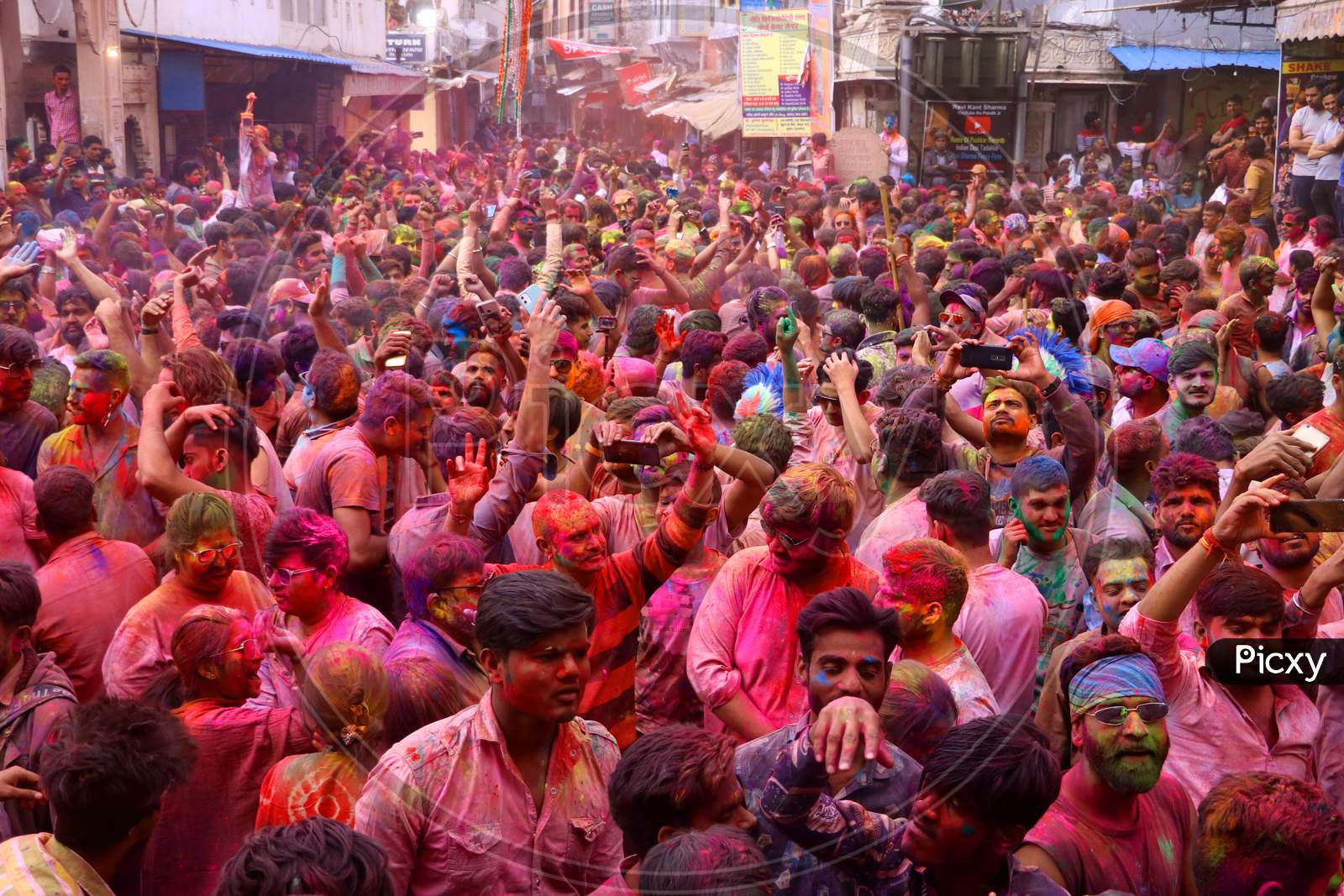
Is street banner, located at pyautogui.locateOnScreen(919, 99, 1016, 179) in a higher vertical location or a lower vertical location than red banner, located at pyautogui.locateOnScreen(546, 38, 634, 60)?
lower

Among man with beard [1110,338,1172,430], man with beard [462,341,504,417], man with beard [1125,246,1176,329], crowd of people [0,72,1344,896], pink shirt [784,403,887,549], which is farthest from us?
man with beard [1125,246,1176,329]

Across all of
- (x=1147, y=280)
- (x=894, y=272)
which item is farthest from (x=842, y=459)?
(x=1147, y=280)

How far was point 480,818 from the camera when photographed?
101 inches

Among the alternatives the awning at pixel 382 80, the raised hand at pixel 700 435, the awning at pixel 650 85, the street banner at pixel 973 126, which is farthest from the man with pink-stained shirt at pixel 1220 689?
the awning at pixel 382 80

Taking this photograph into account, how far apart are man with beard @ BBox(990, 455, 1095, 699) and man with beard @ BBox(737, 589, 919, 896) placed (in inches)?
53.1

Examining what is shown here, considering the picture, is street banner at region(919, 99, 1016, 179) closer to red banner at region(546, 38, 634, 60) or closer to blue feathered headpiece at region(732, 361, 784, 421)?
blue feathered headpiece at region(732, 361, 784, 421)

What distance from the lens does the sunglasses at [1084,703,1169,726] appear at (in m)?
2.91

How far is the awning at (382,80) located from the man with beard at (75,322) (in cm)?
175

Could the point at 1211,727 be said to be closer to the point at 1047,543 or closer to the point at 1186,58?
the point at 1047,543

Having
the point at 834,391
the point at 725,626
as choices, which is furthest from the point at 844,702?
the point at 834,391

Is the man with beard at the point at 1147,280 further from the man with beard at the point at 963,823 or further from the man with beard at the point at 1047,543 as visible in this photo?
the man with beard at the point at 963,823

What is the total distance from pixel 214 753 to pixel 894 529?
2036mm

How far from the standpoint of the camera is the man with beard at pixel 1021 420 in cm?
470

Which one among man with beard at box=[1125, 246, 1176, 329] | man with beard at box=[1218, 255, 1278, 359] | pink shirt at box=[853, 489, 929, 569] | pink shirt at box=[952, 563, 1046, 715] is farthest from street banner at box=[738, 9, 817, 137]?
man with beard at box=[1125, 246, 1176, 329]
